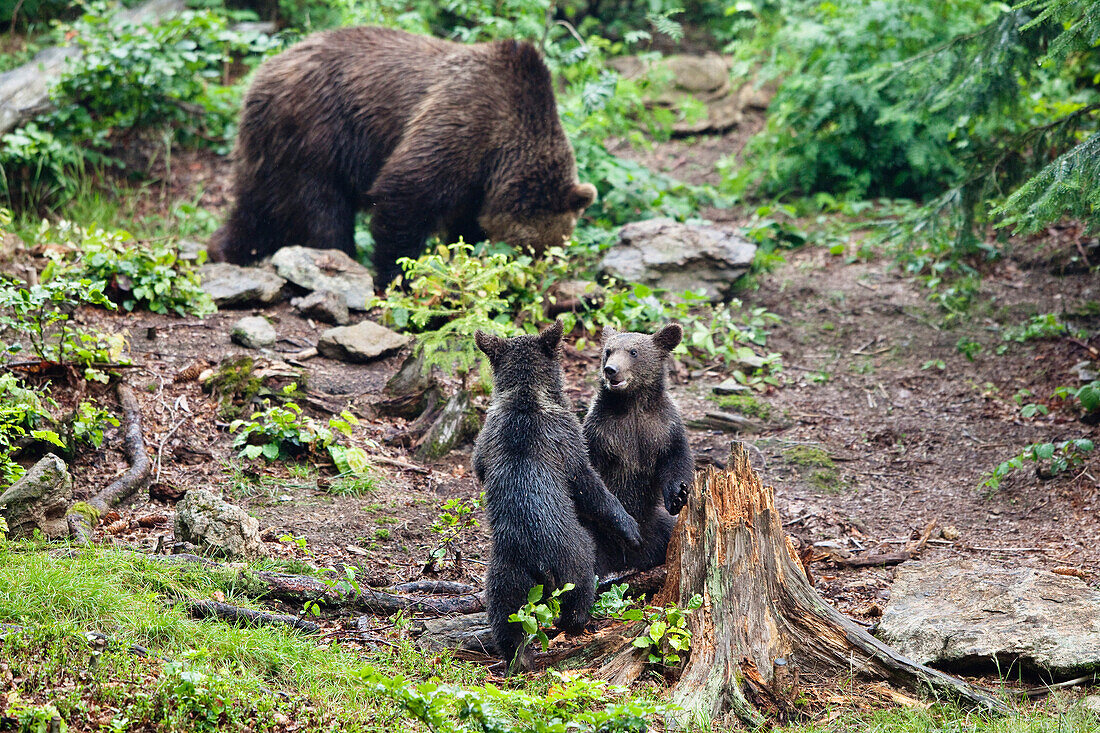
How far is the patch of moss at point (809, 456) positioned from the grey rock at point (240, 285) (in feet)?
15.0

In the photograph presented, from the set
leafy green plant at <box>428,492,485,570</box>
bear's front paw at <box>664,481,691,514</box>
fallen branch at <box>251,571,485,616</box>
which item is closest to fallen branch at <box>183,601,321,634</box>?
fallen branch at <box>251,571,485,616</box>

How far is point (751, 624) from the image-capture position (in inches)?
160

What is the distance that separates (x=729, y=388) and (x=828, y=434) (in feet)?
3.07

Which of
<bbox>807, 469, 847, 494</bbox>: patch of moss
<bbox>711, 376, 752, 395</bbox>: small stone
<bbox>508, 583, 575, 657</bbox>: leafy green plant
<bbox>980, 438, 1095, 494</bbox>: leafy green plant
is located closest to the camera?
<bbox>508, 583, 575, 657</bbox>: leafy green plant

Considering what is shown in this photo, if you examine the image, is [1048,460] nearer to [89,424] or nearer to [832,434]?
[832,434]

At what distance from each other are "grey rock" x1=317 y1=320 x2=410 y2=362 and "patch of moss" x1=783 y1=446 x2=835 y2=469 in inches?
126

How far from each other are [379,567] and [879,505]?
10.9 feet

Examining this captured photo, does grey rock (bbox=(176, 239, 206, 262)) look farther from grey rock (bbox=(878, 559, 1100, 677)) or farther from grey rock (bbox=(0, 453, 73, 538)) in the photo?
grey rock (bbox=(878, 559, 1100, 677))

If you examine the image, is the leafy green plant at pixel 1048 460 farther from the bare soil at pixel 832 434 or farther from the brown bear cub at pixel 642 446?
the brown bear cub at pixel 642 446

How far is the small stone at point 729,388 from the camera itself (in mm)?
7797

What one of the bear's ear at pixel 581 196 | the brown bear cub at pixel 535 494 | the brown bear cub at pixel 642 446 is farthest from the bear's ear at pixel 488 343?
the bear's ear at pixel 581 196

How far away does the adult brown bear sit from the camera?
9031 millimetres

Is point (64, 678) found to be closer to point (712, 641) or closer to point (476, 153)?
point (712, 641)

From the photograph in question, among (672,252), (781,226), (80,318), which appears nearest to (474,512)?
(80,318)
